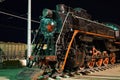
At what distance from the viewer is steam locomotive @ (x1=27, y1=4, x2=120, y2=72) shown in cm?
1324

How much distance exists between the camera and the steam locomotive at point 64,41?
43.4ft

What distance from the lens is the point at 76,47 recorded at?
48.5 feet

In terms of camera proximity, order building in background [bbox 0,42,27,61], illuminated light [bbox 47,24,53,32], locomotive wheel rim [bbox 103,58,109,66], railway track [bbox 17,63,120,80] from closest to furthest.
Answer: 1. railway track [bbox 17,63,120,80]
2. illuminated light [bbox 47,24,53,32]
3. locomotive wheel rim [bbox 103,58,109,66]
4. building in background [bbox 0,42,27,61]

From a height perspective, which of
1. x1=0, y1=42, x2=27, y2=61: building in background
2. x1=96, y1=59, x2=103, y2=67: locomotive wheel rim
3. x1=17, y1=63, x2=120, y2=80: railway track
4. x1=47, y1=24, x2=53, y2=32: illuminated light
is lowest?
x1=17, y1=63, x2=120, y2=80: railway track

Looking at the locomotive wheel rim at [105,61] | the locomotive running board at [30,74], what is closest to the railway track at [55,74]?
the locomotive running board at [30,74]

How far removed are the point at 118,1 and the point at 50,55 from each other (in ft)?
62.8

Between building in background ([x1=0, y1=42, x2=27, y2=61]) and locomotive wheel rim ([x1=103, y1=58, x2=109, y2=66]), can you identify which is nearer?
locomotive wheel rim ([x1=103, y1=58, x2=109, y2=66])

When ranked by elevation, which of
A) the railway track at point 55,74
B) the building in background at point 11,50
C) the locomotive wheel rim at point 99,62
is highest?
the building in background at point 11,50

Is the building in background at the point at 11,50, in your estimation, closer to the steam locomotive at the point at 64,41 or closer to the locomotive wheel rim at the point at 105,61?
the locomotive wheel rim at the point at 105,61

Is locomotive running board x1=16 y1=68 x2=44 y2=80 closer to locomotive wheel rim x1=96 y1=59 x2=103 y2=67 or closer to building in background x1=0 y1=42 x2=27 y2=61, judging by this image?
locomotive wheel rim x1=96 y1=59 x2=103 y2=67

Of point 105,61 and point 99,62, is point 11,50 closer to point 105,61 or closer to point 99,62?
point 105,61

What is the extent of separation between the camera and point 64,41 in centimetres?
1402

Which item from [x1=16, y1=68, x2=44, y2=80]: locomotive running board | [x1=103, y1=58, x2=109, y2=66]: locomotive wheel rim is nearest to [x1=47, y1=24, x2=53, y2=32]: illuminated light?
[x1=16, y1=68, x2=44, y2=80]: locomotive running board

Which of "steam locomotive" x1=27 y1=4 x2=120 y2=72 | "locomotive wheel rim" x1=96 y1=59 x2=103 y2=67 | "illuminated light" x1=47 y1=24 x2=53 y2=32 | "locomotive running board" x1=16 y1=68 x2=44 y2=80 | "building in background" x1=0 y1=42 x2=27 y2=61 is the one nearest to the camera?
"locomotive running board" x1=16 y1=68 x2=44 y2=80
